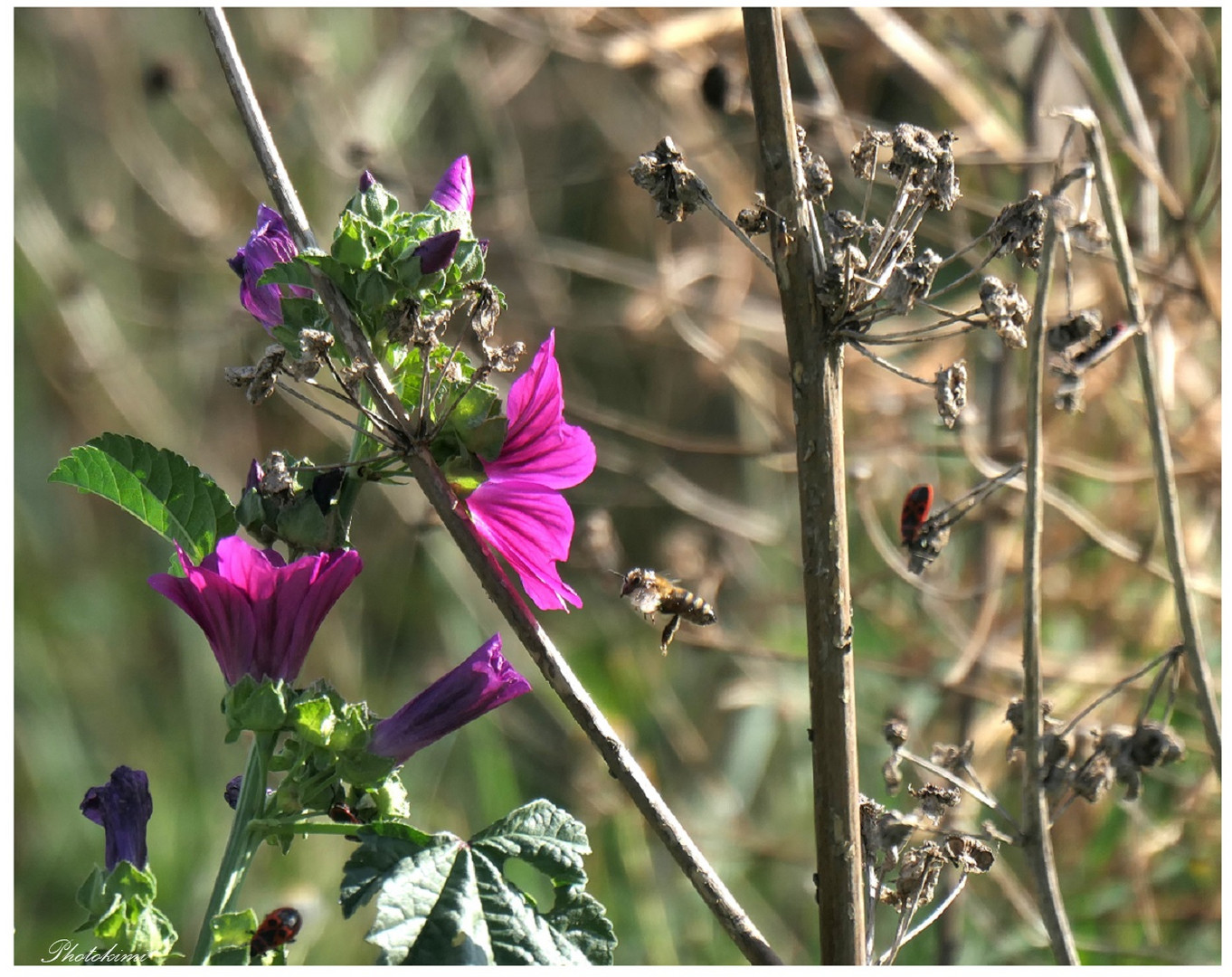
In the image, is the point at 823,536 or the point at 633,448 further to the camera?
the point at 633,448

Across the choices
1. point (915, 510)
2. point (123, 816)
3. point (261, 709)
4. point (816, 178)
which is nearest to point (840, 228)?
point (816, 178)

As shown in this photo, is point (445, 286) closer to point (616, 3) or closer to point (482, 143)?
point (616, 3)

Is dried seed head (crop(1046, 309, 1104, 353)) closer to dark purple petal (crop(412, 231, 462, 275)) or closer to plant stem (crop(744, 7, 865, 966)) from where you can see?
plant stem (crop(744, 7, 865, 966))

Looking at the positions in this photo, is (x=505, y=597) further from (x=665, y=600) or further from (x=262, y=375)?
(x=665, y=600)

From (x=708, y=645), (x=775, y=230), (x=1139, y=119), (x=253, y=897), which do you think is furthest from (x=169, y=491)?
(x=253, y=897)

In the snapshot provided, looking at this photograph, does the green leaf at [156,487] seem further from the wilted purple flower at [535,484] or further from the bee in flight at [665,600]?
the bee in flight at [665,600]

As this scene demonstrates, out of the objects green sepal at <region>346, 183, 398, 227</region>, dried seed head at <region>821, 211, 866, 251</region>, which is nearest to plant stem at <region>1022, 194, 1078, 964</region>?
dried seed head at <region>821, 211, 866, 251</region>
